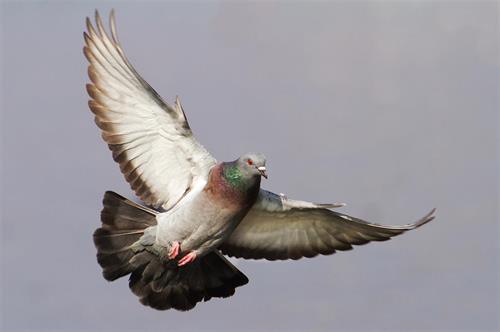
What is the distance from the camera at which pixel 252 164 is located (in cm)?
1683

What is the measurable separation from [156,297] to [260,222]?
2069 millimetres

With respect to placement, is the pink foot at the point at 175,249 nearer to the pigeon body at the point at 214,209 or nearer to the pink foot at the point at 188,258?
the pigeon body at the point at 214,209

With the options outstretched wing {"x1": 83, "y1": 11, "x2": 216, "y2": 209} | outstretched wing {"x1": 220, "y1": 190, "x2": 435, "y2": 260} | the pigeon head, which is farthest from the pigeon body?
outstretched wing {"x1": 220, "y1": 190, "x2": 435, "y2": 260}

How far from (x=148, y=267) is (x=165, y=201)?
109 centimetres

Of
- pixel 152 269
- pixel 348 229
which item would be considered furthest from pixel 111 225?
pixel 348 229

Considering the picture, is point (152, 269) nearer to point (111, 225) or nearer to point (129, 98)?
point (111, 225)

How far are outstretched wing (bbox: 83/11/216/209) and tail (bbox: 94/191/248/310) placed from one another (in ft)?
1.31

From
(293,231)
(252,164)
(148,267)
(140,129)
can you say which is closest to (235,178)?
(252,164)

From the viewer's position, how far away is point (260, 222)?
18500 millimetres

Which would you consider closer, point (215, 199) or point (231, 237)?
point (215, 199)

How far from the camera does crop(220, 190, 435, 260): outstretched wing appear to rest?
17.9 meters

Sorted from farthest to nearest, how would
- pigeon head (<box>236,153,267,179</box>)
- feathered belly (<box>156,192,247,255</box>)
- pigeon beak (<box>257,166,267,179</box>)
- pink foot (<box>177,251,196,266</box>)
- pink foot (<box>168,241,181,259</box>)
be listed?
pink foot (<box>177,251,196,266</box>), pink foot (<box>168,241,181,259</box>), feathered belly (<box>156,192,247,255</box>), pigeon head (<box>236,153,267,179</box>), pigeon beak (<box>257,166,267,179</box>)

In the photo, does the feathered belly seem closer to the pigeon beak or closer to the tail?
the tail

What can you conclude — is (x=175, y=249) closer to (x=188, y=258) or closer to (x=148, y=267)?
(x=188, y=258)
